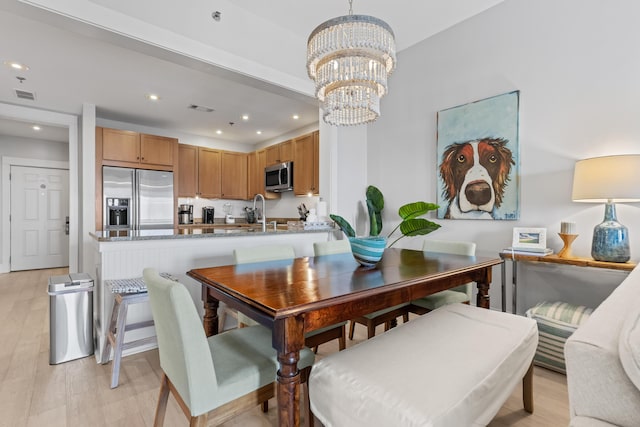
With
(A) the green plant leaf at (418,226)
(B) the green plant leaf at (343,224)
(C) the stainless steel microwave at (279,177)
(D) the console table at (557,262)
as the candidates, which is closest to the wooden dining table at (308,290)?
(D) the console table at (557,262)

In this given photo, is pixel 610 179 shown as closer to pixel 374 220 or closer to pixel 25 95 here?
pixel 374 220

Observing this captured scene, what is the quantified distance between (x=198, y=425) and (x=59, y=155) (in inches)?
290

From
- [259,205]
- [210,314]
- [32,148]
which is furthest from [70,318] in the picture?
[32,148]

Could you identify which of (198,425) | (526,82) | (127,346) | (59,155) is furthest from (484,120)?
(59,155)

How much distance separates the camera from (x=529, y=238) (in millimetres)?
2572

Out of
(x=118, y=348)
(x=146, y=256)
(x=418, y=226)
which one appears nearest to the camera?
(x=118, y=348)

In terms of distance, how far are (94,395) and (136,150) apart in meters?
3.91

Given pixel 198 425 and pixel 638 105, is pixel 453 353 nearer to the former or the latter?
pixel 198 425

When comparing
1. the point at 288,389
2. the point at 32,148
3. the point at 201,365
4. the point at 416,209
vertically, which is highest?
the point at 32,148

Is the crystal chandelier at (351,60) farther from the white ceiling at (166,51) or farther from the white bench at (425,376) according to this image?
the white bench at (425,376)

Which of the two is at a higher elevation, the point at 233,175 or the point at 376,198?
the point at 233,175

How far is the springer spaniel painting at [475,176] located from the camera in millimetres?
2851

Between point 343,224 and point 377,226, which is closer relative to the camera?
point 343,224

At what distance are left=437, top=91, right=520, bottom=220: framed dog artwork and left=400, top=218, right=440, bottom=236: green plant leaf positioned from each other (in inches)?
12.6
